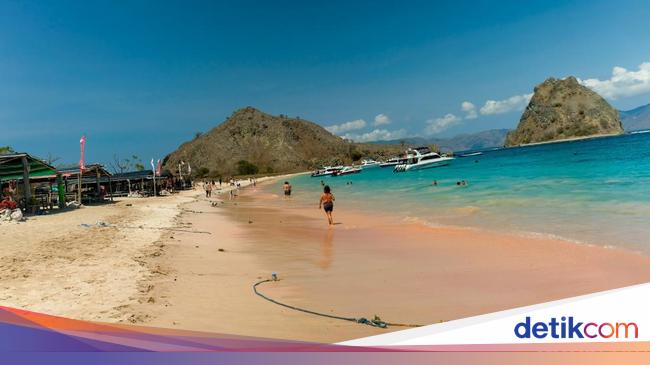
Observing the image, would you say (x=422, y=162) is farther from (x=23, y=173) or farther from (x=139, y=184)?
(x=23, y=173)

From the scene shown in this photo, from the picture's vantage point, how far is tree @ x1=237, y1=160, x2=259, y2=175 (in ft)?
414

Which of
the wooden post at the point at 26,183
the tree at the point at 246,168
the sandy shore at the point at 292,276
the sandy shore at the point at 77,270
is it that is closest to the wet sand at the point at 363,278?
→ the sandy shore at the point at 292,276

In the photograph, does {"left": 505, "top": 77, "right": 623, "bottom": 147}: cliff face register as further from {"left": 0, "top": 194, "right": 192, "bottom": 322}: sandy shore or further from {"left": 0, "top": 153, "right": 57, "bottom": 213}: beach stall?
{"left": 0, "top": 194, "right": 192, "bottom": 322}: sandy shore

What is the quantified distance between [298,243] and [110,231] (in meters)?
5.09

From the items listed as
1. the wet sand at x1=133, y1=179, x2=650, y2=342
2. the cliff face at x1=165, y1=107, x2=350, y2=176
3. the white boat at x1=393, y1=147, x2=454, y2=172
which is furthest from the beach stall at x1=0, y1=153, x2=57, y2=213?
the cliff face at x1=165, y1=107, x2=350, y2=176

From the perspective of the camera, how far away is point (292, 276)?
7.60m

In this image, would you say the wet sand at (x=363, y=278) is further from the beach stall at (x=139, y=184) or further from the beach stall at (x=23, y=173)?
the beach stall at (x=139, y=184)

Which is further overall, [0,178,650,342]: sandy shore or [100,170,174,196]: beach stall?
[100,170,174,196]: beach stall

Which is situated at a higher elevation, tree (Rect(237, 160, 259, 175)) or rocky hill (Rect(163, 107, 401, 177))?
rocky hill (Rect(163, 107, 401, 177))

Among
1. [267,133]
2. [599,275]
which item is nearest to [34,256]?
[599,275]

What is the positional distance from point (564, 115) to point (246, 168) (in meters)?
115

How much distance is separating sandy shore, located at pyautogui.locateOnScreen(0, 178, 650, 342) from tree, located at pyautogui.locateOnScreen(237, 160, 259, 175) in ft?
378

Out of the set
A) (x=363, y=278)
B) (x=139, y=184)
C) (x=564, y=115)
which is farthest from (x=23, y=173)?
(x=564, y=115)

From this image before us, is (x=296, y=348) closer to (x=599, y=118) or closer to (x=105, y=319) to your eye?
(x=105, y=319)
